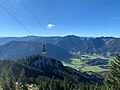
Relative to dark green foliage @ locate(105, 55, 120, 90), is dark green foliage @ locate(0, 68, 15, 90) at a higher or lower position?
lower

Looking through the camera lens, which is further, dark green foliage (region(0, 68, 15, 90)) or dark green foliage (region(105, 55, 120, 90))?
dark green foliage (region(0, 68, 15, 90))

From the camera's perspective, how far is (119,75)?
56.2 metres

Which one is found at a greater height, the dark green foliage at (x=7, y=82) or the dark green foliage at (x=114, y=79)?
the dark green foliage at (x=114, y=79)

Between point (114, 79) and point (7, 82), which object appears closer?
point (114, 79)

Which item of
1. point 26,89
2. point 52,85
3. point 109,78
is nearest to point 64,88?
point 52,85

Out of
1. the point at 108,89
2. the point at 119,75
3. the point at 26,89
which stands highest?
the point at 119,75

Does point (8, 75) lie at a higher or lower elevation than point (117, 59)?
lower

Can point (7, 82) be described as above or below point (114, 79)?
below

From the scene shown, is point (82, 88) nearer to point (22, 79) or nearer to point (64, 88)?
point (64, 88)

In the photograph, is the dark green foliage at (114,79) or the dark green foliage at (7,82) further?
the dark green foliage at (7,82)

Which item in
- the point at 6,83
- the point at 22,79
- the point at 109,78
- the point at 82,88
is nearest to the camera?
the point at 109,78

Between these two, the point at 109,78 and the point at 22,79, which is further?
the point at 22,79

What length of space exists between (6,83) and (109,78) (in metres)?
71.3

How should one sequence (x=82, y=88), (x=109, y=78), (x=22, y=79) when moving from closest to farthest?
(x=109, y=78) → (x=82, y=88) → (x=22, y=79)
